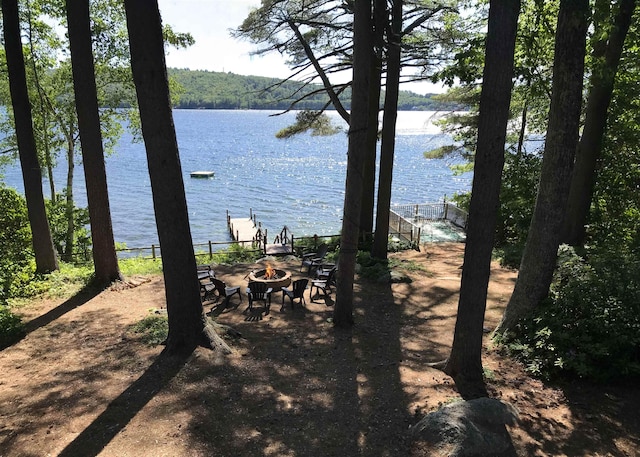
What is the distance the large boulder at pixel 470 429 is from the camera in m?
4.22

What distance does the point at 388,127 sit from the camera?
39.1 ft

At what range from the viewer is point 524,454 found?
14.0 feet

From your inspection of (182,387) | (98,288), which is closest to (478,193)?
(182,387)

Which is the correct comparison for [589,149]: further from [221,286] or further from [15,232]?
[15,232]

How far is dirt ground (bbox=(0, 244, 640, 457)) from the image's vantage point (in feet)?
14.9

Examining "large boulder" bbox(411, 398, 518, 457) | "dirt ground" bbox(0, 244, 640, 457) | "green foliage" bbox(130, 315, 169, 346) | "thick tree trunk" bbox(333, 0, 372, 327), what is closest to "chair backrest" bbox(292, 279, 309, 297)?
"dirt ground" bbox(0, 244, 640, 457)

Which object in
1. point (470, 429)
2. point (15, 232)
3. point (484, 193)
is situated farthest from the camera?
point (15, 232)

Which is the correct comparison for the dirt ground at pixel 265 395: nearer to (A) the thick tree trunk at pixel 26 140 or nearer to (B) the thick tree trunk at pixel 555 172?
(B) the thick tree trunk at pixel 555 172

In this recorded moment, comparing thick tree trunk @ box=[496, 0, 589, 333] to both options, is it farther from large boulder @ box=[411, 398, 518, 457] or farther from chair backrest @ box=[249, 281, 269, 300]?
chair backrest @ box=[249, 281, 269, 300]

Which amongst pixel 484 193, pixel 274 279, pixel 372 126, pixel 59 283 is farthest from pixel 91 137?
pixel 484 193

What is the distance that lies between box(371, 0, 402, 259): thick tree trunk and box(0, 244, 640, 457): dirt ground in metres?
4.63

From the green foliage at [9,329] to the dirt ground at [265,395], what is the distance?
0.72 ft

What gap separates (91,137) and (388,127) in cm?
762

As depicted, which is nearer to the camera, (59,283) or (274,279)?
(59,283)
